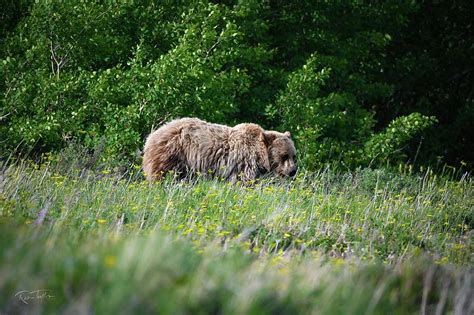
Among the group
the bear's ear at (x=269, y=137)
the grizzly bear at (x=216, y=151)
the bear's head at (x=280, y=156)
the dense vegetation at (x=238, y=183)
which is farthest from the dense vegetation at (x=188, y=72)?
the bear's head at (x=280, y=156)

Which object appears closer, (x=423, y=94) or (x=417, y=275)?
(x=417, y=275)

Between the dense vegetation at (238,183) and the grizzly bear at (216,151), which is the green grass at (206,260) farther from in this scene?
the grizzly bear at (216,151)

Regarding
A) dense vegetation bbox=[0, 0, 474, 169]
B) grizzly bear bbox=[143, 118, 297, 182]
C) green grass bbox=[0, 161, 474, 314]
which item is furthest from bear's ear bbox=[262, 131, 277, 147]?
green grass bbox=[0, 161, 474, 314]

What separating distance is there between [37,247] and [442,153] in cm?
2129

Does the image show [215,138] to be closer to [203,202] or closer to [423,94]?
[203,202]

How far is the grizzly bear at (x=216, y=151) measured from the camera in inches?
426

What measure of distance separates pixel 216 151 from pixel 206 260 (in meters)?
7.42

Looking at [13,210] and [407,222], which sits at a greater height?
[13,210]

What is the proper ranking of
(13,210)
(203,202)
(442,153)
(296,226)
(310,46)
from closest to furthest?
(13,210) < (296,226) < (203,202) < (310,46) < (442,153)

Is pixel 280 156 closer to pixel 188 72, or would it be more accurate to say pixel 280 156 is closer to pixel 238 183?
pixel 238 183

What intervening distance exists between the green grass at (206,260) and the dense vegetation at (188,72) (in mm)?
3991

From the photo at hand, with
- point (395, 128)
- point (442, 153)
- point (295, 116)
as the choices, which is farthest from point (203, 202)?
point (442, 153)

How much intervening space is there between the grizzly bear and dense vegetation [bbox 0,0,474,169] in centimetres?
181

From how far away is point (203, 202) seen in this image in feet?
26.4
